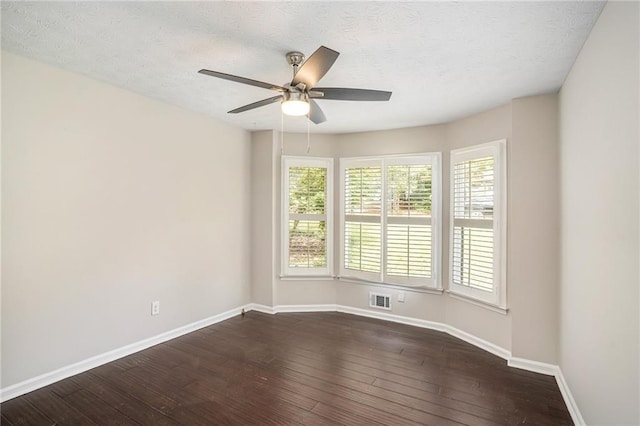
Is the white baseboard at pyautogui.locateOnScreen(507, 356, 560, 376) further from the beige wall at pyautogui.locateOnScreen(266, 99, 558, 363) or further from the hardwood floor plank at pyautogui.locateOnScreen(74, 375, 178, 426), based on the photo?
the hardwood floor plank at pyautogui.locateOnScreen(74, 375, 178, 426)

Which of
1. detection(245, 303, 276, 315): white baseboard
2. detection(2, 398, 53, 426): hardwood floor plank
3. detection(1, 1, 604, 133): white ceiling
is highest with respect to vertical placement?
detection(1, 1, 604, 133): white ceiling

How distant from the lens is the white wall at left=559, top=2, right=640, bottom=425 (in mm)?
1422

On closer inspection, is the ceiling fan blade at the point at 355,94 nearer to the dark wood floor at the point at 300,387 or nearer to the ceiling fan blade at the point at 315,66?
the ceiling fan blade at the point at 315,66

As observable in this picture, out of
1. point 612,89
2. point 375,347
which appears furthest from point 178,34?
point 375,347

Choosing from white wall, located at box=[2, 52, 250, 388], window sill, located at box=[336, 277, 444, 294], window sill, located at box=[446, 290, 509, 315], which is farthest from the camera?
window sill, located at box=[336, 277, 444, 294]

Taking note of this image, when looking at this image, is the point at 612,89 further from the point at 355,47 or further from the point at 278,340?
the point at 278,340

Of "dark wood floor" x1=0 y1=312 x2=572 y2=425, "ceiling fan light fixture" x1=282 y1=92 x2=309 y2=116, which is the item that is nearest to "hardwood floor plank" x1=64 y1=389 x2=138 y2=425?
"dark wood floor" x1=0 y1=312 x2=572 y2=425

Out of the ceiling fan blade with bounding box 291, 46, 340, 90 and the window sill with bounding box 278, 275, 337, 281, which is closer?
the ceiling fan blade with bounding box 291, 46, 340, 90

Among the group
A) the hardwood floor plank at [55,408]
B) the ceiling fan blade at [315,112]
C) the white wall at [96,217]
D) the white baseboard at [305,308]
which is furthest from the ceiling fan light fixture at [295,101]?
the white baseboard at [305,308]

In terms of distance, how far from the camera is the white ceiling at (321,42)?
175cm

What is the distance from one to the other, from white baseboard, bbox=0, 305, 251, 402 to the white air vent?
2.09 meters

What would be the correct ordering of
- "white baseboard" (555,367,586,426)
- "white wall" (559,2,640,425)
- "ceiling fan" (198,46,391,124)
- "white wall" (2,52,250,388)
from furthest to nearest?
"white wall" (2,52,250,388)
"white baseboard" (555,367,586,426)
"ceiling fan" (198,46,391,124)
"white wall" (559,2,640,425)

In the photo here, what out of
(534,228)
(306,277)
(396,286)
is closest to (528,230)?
(534,228)

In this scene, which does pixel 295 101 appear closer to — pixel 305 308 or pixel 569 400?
pixel 569 400
